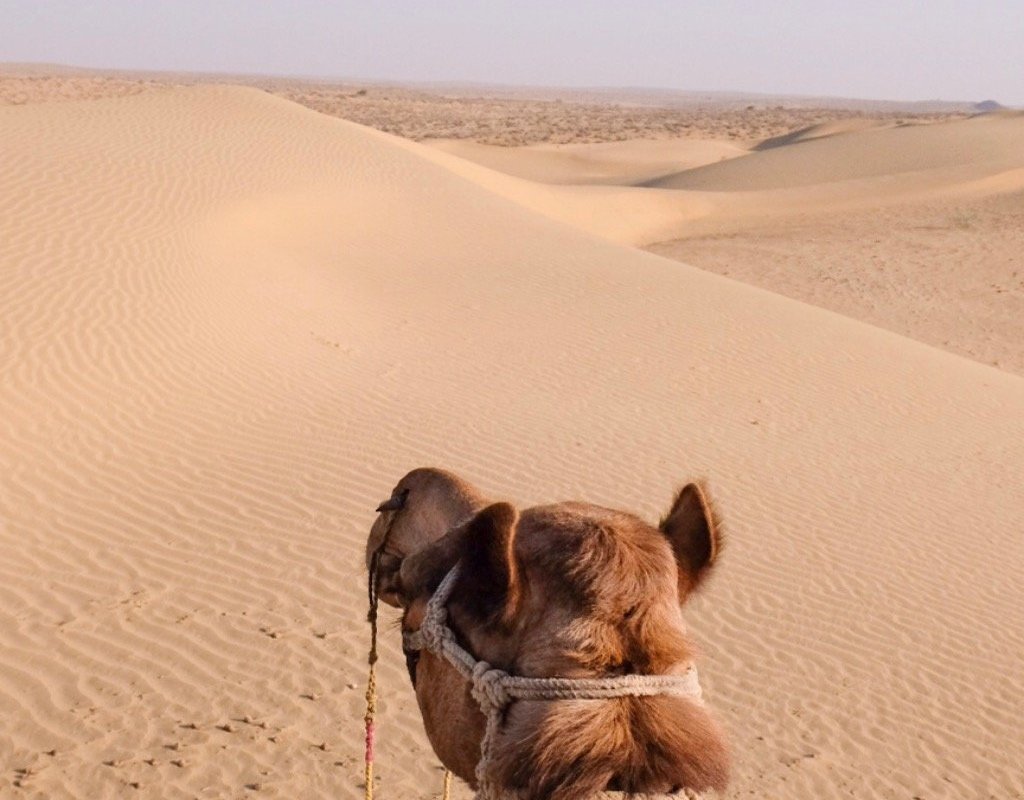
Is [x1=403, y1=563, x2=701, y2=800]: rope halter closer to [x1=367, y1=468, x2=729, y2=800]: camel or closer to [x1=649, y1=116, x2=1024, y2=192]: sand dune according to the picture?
[x1=367, y1=468, x2=729, y2=800]: camel

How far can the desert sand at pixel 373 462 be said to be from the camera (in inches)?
246

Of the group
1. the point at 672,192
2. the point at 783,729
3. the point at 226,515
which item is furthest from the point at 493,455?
the point at 672,192

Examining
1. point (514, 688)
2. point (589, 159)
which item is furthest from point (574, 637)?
point (589, 159)

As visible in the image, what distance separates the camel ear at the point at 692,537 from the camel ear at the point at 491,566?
33cm

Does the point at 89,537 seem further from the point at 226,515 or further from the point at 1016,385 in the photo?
the point at 1016,385

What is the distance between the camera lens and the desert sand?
6238 millimetres

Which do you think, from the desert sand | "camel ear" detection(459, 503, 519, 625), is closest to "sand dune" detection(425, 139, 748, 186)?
the desert sand

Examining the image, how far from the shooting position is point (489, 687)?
5.30 ft

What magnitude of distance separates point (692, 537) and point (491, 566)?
1.32 ft

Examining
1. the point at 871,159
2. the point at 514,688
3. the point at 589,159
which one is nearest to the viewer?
the point at 514,688

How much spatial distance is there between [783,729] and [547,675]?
17.4ft

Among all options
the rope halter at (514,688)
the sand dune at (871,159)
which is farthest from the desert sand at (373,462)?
the sand dune at (871,159)

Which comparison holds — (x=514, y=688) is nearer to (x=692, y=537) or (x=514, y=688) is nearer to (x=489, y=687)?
(x=489, y=687)

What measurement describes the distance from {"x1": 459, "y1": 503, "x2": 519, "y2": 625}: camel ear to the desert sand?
306cm
